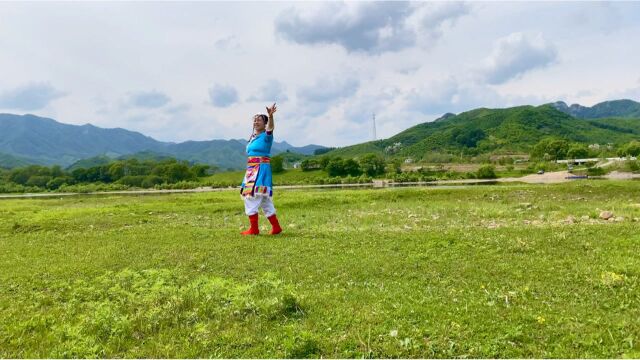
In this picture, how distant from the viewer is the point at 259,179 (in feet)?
53.2

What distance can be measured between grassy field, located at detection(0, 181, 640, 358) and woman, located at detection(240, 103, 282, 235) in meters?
1.46

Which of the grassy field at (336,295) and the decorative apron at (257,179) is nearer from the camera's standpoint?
the grassy field at (336,295)

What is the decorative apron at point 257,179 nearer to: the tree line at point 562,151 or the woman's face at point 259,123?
the woman's face at point 259,123

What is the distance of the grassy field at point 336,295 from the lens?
622 centimetres

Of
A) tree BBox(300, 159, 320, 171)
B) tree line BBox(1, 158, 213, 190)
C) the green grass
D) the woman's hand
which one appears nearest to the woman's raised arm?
the woman's hand

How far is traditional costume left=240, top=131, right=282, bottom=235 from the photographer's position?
1612 centimetres

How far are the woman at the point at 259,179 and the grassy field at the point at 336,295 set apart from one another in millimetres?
1458

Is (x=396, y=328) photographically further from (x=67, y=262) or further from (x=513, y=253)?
(x=67, y=262)

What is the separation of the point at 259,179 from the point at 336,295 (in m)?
8.62

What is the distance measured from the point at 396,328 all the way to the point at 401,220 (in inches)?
511

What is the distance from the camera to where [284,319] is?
23.4ft

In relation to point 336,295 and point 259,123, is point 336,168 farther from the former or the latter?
point 336,295

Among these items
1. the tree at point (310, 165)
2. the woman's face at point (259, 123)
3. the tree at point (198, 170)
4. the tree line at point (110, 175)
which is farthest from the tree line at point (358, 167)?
the woman's face at point (259, 123)

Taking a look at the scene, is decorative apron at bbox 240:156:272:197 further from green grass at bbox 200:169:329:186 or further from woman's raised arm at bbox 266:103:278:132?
green grass at bbox 200:169:329:186
